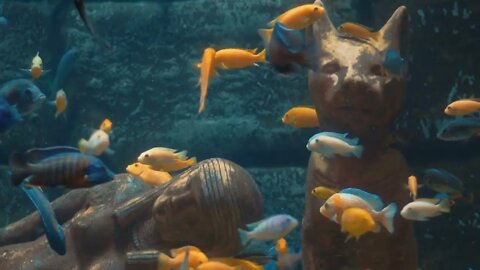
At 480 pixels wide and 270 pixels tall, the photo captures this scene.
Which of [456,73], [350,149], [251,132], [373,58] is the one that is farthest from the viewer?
[251,132]

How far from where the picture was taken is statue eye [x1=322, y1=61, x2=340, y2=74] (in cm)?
525

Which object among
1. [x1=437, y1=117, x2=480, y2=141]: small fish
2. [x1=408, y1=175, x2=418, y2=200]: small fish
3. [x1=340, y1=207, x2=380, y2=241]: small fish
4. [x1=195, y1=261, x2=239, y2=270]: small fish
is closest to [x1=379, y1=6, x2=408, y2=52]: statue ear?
[x1=437, y1=117, x2=480, y2=141]: small fish

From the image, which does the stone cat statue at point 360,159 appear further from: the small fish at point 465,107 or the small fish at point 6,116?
the small fish at point 6,116

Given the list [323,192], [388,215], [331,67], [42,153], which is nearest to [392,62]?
[331,67]

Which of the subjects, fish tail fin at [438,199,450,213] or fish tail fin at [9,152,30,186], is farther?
fish tail fin at [438,199,450,213]

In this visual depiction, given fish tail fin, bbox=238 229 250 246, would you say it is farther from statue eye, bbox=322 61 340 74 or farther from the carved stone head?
statue eye, bbox=322 61 340 74

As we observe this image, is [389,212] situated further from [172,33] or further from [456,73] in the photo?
[172,33]

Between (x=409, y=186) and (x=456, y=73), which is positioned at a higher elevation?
(x=456, y=73)

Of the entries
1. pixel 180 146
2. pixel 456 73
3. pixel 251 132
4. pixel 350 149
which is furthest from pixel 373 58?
pixel 180 146

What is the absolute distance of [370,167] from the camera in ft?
17.6

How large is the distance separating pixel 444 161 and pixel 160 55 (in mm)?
5318

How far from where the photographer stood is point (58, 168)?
11.1 feet

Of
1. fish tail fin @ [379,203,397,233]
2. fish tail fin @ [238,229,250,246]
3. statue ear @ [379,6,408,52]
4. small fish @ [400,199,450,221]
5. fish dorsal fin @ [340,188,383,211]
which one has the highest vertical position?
statue ear @ [379,6,408,52]

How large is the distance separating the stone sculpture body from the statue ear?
1953mm
